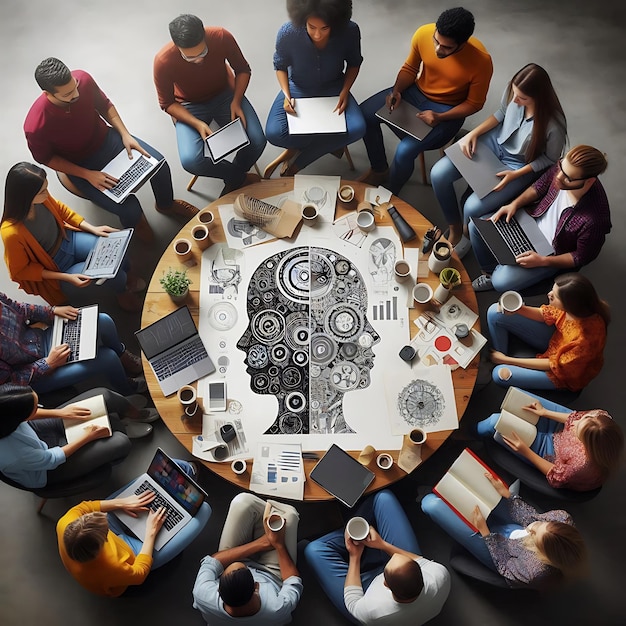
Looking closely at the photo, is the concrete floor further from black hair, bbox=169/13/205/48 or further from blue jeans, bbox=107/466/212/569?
black hair, bbox=169/13/205/48

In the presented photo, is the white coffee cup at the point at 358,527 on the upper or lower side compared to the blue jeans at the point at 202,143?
lower

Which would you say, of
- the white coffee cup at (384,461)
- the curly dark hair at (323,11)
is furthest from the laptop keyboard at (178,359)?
the curly dark hair at (323,11)

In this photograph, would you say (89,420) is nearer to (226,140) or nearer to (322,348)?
(322,348)

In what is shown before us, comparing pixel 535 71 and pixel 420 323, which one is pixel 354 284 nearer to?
pixel 420 323

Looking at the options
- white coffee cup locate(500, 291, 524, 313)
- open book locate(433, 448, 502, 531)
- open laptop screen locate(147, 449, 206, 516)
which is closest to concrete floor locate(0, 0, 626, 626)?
open laptop screen locate(147, 449, 206, 516)

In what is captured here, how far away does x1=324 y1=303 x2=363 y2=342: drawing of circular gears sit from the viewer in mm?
3154

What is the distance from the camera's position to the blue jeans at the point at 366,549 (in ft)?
9.30

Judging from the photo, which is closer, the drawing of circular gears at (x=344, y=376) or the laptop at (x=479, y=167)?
the drawing of circular gears at (x=344, y=376)

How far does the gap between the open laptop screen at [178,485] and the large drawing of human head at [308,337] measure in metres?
0.50

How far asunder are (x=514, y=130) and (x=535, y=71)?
41 cm

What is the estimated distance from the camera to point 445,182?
12.5ft

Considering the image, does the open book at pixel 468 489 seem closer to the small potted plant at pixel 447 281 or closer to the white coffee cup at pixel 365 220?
the small potted plant at pixel 447 281

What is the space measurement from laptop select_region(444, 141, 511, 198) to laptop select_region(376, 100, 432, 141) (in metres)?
0.24

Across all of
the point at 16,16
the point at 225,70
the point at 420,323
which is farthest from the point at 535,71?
the point at 16,16
